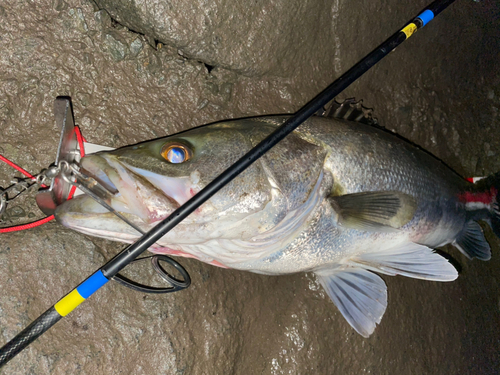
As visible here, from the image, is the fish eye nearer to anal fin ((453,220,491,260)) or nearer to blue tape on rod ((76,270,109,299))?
blue tape on rod ((76,270,109,299))

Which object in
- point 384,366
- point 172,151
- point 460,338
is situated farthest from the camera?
point 460,338

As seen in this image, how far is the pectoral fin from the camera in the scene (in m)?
2.10

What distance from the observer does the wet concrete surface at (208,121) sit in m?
2.18

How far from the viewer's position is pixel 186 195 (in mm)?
1753

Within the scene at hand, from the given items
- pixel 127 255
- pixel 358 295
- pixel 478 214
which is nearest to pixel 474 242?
pixel 478 214

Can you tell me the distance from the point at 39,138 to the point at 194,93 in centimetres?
112

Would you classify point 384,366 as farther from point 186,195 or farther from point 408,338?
point 186,195

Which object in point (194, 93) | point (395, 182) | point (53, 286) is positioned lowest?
point (53, 286)

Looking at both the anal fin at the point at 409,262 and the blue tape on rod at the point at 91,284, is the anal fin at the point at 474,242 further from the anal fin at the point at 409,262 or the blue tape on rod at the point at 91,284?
the blue tape on rod at the point at 91,284

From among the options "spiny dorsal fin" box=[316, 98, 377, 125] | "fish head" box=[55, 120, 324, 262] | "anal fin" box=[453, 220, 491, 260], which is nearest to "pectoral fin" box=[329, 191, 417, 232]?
"fish head" box=[55, 120, 324, 262]

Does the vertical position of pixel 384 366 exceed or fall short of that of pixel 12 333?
it exceeds it

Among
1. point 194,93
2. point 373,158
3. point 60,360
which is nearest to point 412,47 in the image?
point 373,158

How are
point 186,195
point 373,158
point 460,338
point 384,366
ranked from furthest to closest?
point 460,338
point 384,366
point 373,158
point 186,195

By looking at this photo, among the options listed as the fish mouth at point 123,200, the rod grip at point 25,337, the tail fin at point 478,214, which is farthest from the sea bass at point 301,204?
the rod grip at point 25,337
